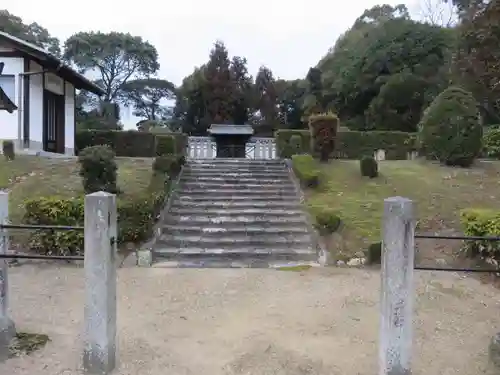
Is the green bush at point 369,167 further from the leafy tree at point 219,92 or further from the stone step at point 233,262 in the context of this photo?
the leafy tree at point 219,92

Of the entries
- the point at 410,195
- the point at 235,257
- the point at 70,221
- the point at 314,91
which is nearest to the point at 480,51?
the point at 410,195

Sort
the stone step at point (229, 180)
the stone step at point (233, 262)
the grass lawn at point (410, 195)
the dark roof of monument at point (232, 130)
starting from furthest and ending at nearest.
→ the dark roof of monument at point (232, 130) < the stone step at point (229, 180) < the grass lawn at point (410, 195) < the stone step at point (233, 262)

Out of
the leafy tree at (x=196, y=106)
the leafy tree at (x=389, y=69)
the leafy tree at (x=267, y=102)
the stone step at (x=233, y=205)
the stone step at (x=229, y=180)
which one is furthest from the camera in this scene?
the leafy tree at (x=267, y=102)

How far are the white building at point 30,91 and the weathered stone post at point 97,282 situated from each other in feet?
41.3

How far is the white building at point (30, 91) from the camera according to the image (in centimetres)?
1569

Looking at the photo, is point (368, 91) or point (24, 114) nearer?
point (24, 114)

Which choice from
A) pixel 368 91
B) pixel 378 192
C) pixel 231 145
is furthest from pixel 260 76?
pixel 378 192

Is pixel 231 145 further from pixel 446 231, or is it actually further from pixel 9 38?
pixel 446 231

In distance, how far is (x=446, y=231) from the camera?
367 inches

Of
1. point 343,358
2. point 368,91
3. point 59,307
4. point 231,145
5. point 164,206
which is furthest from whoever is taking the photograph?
point 368,91

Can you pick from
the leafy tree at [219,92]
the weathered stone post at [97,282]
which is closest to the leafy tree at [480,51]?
the weathered stone post at [97,282]

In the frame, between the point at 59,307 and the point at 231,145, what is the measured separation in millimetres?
17572

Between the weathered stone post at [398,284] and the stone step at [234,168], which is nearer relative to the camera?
the weathered stone post at [398,284]

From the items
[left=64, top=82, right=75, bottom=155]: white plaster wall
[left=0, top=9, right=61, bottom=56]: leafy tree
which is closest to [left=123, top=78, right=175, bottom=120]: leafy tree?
[left=0, top=9, right=61, bottom=56]: leafy tree
